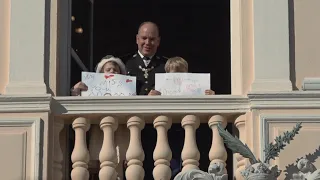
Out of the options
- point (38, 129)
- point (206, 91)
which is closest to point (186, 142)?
point (206, 91)

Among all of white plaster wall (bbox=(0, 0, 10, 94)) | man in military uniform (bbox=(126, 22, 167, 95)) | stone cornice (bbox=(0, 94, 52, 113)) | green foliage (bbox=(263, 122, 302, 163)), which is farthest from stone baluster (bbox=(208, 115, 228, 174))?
white plaster wall (bbox=(0, 0, 10, 94))

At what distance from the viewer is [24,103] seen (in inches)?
450

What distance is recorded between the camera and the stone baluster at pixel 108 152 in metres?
11.3

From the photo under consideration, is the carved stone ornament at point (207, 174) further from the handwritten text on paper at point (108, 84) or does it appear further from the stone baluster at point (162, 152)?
the handwritten text on paper at point (108, 84)

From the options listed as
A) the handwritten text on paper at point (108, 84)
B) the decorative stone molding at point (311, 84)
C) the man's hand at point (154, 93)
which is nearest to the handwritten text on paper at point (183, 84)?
the man's hand at point (154, 93)

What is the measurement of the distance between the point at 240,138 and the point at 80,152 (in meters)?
1.36

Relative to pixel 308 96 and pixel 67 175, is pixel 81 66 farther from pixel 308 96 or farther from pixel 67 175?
pixel 308 96

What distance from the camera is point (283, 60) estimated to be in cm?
1162

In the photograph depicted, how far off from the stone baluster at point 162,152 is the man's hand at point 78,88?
734mm

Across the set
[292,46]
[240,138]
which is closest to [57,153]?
[240,138]

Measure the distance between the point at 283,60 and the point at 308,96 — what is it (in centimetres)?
41

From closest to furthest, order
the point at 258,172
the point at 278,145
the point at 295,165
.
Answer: the point at 258,172
the point at 278,145
the point at 295,165

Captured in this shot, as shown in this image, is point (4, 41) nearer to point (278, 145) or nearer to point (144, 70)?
point (144, 70)

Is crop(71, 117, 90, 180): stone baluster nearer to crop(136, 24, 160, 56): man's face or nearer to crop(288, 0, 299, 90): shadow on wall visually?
crop(136, 24, 160, 56): man's face
